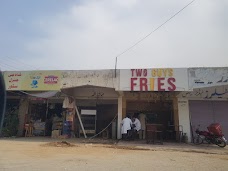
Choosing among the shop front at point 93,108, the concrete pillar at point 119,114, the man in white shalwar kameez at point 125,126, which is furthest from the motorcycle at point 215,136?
the shop front at point 93,108

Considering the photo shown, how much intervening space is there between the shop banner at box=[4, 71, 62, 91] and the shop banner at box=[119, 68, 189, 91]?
434 centimetres

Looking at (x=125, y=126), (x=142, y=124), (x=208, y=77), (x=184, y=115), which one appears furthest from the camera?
(x=142, y=124)

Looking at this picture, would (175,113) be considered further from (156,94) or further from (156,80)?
(156,80)

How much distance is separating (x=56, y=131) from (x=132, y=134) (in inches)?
197

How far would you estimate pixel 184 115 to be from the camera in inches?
567

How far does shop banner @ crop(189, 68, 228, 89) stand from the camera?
12.9m

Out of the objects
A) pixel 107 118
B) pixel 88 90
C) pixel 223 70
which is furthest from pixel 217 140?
pixel 88 90

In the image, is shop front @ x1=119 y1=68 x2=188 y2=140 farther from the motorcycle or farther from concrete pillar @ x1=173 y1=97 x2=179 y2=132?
the motorcycle

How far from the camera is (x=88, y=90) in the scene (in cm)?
1588

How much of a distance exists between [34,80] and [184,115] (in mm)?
10019

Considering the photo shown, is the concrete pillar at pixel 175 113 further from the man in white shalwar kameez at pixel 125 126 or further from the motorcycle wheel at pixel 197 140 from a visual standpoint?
the man in white shalwar kameez at pixel 125 126

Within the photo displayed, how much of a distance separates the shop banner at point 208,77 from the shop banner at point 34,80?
8.25 meters

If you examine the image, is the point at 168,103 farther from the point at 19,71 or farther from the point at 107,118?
the point at 19,71

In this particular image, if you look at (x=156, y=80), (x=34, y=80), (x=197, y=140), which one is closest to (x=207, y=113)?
(x=197, y=140)
